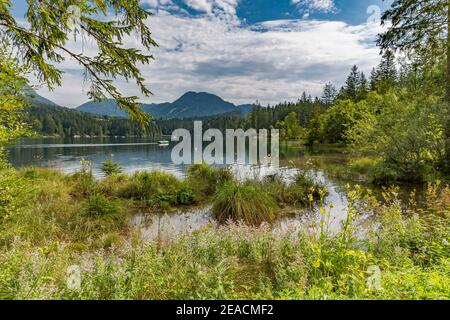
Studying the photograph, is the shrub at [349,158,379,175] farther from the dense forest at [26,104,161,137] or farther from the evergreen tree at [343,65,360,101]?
the dense forest at [26,104,161,137]

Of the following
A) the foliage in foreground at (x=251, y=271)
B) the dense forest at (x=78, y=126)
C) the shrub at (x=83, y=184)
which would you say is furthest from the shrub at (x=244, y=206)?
the dense forest at (x=78, y=126)

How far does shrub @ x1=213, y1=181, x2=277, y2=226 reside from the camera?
773 cm

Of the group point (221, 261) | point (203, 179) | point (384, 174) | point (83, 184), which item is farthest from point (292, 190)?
point (83, 184)

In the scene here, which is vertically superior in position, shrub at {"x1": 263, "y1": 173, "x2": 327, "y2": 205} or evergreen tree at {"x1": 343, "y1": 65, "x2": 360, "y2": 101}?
evergreen tree at {"x1": 343, "y1": 65, "x2": 360, "y2": 101}

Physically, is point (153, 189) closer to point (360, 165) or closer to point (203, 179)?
point (203, 179)

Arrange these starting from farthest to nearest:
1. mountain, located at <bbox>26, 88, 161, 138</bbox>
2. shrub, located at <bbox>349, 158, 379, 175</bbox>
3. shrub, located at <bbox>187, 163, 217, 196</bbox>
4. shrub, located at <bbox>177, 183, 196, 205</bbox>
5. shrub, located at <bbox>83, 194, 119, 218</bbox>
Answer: mountain, located at <bbox>26, 88, 161, 138</bbox> → shrub, located at <bbox>349, 158, 379, 175</bbox> → shrub, located at <bbox>187, 163, 217, 196</bbox> → shrub, located at <bbox>177, 183, 196, 205</bbox> → shrub, located at <bbox>83, 194, 119, 218</bbox>

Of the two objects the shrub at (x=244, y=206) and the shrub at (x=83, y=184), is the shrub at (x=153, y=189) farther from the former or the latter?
the shrub at (x=244, y=206)

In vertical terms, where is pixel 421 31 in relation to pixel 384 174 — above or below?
above

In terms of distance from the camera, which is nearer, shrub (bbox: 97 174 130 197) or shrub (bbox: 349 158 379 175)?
shrub (bbox: 97 174 130 197)

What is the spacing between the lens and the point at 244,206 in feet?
25.9

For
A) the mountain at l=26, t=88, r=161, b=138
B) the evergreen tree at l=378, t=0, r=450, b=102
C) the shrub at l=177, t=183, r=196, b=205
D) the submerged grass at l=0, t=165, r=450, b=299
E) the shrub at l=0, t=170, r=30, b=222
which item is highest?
the mountain at l=26, t=88, r=161, b=138

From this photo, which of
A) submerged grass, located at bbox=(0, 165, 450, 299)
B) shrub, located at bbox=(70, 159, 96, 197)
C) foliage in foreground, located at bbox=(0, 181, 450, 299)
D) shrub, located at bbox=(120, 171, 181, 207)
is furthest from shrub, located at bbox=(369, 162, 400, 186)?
shrub, located at bbox=(70, 159, 96, 197)

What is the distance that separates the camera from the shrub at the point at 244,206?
25.3 ft
